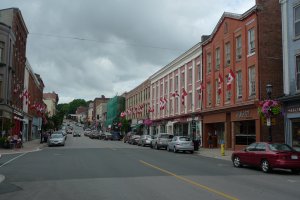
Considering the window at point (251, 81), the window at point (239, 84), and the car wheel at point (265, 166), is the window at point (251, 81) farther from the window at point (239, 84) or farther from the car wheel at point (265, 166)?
the car wheel at point (265, 166)

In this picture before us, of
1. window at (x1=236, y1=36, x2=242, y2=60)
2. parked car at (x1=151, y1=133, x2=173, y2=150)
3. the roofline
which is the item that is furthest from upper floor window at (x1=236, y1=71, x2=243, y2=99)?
parked car at (x1=151, y1=133, x2=173, y2=150)

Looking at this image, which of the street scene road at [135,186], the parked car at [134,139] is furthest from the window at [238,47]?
the street scene road at [135,186]

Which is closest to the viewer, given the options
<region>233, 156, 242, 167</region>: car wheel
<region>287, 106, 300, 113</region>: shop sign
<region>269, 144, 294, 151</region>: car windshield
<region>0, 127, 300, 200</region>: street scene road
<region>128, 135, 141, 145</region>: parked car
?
<region>0, 127, 300, 200</region>: street scene road

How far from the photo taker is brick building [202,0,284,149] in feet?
109

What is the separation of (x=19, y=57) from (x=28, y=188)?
134 feet

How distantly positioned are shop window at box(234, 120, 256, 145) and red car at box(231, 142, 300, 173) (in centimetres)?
1338

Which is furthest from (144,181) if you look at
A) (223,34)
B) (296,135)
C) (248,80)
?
(223,34)

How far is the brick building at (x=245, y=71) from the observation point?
33.2 m

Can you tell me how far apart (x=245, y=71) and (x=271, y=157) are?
57.4ft

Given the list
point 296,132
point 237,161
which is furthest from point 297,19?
point 237,161

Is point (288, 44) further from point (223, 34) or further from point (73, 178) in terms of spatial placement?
point (73, 178)

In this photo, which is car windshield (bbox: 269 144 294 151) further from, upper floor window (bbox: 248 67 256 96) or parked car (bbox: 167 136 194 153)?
parked car (bbox: 167 136 194 153)

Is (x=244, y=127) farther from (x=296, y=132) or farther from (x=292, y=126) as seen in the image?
(x=296, y=132)

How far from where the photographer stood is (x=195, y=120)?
1843 inches
